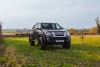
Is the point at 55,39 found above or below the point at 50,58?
above

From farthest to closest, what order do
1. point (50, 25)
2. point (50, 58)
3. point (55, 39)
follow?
1. point (50, 25)
2. point (55, 39)
3. point (50, 58)

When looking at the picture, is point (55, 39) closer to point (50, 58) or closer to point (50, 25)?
point (50, 25)

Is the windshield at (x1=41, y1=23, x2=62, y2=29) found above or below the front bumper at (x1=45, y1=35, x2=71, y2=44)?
above

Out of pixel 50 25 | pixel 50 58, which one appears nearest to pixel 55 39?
pixel 50 25

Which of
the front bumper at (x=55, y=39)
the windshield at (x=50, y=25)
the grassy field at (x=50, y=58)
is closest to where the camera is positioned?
the grassy field at (x=50, y=58)

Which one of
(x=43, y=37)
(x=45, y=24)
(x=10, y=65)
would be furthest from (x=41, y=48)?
(x=10, y=65)

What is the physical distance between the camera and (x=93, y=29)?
64.2 meters

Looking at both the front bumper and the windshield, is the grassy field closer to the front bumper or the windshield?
the front bumper

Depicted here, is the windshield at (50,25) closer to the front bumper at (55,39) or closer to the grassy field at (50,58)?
the front bumper at (55,39)

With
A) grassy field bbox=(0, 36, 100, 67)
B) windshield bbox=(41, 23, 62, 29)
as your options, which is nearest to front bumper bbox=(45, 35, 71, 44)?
grassy field bbox=(0, 36, 100, 67)

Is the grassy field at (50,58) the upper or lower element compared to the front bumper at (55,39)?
lower

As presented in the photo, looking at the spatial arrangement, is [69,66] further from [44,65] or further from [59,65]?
[44,65]

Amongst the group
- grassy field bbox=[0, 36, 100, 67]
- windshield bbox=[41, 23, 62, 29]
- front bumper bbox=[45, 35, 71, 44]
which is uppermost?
windshield bbox=[41, 23, 62, 29]

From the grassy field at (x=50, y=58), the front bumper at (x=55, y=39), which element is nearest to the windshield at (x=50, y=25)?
the front bumper at (x=55, y=39)
